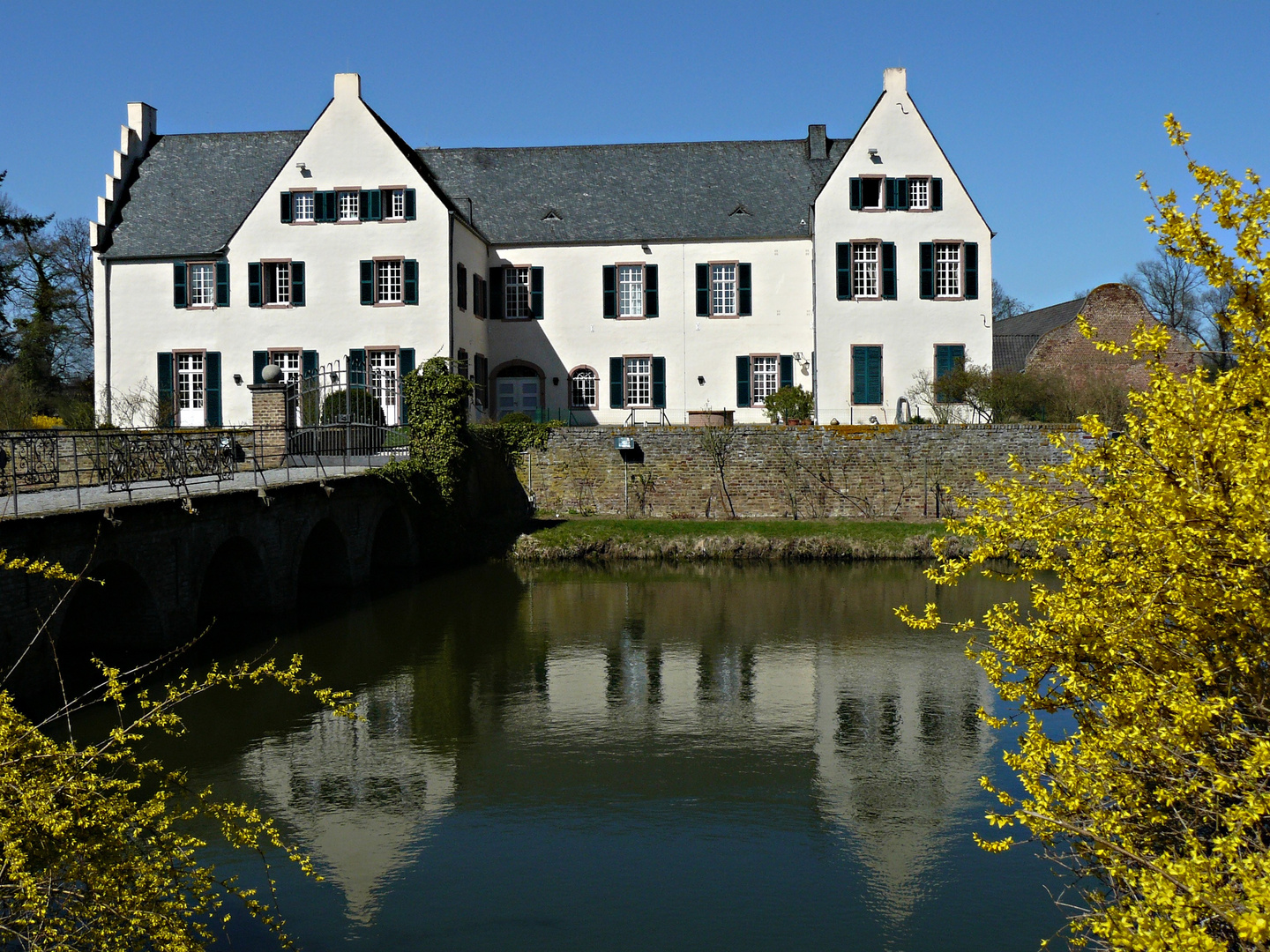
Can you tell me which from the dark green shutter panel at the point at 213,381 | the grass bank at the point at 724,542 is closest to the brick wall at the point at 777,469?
the grass bank at the point at 724,542

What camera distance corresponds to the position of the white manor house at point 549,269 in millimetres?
33000

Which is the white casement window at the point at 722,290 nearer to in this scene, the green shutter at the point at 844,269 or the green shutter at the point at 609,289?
the green shutter at the point at 609,289

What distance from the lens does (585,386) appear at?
119 ft

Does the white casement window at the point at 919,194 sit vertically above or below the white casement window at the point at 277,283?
above

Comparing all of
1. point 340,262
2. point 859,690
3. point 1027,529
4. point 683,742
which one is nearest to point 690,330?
point 340,262

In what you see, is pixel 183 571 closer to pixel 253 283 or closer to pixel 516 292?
pixel 253 283

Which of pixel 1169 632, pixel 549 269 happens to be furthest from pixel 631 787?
pixel 549 269

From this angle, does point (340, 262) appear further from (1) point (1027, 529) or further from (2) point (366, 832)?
(1) point (1027, 529)

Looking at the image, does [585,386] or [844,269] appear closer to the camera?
[844,269]

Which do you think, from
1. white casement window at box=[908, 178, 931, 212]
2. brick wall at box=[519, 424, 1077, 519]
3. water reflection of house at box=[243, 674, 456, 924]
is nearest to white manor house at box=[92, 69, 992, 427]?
white casement window at box=[908, 178, 931, 212]

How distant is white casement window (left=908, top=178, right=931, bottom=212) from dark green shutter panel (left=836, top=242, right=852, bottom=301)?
7.24 ft

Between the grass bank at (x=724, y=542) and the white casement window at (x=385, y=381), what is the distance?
18.6 feet

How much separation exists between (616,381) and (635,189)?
644 centimetres

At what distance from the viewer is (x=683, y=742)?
42.0ft
